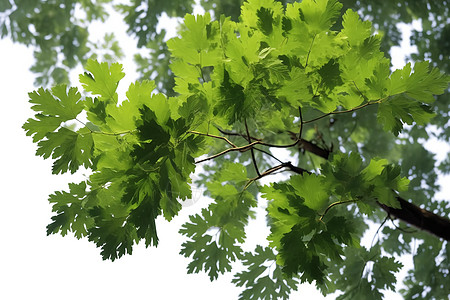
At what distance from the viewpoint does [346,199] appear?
886 millimetres

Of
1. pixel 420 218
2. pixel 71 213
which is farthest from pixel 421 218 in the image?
pixel 71 213

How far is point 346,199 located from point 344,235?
8 centimetres

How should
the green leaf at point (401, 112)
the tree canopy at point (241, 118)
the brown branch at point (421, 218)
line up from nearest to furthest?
the tree canopy at point (241, 118) < the green leaf at point (401, 112) < the brown branch at point (421, 218)

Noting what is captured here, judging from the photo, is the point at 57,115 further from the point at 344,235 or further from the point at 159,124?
the point at 344,235

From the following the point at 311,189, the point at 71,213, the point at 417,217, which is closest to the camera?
the point at 311,189

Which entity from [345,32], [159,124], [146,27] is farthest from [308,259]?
[146,27]

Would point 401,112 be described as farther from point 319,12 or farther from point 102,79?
point 102,79

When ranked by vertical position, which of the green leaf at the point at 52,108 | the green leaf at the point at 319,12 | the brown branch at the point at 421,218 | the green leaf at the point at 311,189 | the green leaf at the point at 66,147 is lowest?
the green leaf at the point at 311,189

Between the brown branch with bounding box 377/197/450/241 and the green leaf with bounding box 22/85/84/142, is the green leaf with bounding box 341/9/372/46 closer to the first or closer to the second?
the green leaf with bounding box 22/85/84/142

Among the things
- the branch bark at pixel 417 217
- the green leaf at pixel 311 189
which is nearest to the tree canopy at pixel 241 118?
the green leaf at pixel 311 189

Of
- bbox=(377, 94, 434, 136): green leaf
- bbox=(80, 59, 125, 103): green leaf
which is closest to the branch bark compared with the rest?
bbox=(377, 94, 434, 136): green leaf

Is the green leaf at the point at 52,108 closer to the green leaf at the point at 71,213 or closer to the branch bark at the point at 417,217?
the green leaf at the point at 71,213

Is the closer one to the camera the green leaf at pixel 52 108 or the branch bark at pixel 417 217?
the green leaf at pixel 52 108

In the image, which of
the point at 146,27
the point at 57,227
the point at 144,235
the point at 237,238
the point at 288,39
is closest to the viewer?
the point at 144,235
